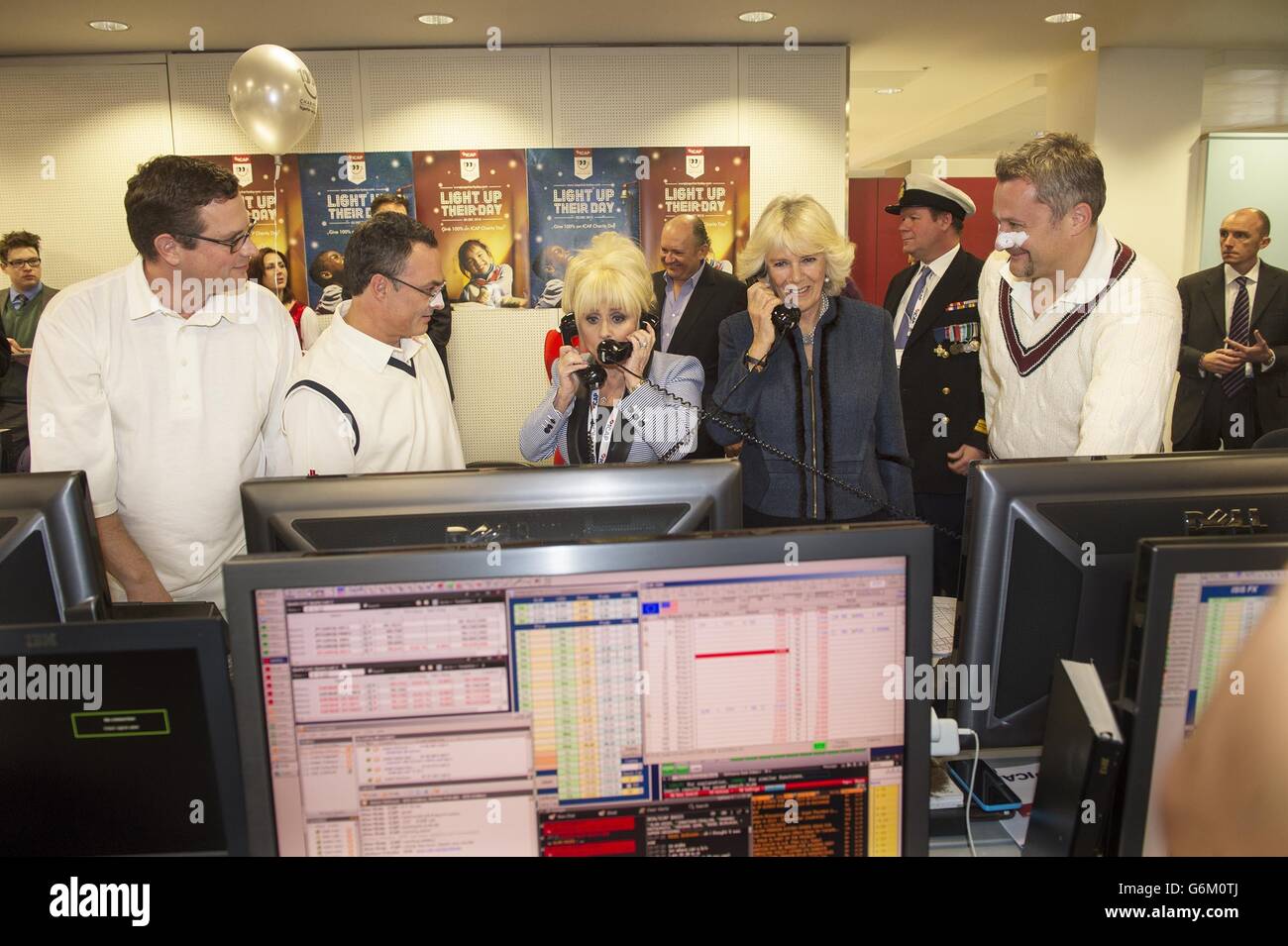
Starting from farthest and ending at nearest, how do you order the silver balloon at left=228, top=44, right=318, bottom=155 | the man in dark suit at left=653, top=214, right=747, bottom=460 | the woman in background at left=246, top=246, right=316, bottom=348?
the woman in background at left=246, top=246, right=316, bottom=348 < the man in dark suit at left=653, top=214, right=747, bottom=460 < the silver balloon at left=228, top=44, right=318, bottom=155

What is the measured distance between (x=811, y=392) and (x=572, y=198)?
442cm

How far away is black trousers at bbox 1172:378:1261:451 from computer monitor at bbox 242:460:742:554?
223 inches

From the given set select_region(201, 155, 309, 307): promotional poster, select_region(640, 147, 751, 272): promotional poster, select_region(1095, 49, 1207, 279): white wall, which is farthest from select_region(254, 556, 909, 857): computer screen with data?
select_region(1095, 49, 1207, 279): white wall

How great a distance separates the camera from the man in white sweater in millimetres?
1972

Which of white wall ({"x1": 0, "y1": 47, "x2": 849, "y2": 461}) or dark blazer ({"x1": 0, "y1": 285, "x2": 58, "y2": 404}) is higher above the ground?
white wall ({"x1": 0, "y1": 47, "x2": 849, "y2": 461})

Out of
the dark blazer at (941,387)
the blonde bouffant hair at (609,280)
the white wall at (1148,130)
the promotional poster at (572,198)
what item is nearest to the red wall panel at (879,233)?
the white wall at (1148,130)

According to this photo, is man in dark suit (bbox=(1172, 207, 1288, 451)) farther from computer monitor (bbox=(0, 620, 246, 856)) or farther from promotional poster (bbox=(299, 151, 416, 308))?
computer monitor (bbox=(0, 620, 246, 856))

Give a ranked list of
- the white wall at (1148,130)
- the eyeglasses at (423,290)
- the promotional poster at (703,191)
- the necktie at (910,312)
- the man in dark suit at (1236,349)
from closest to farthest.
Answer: the eyeglasses at (423,290), the necktie at (910,312), the man in dark suit at (1236,349), the promotional poster at (703,191), the white wall at (1148,130)

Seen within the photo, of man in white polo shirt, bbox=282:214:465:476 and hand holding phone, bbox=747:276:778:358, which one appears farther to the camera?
hand holding phone, bbox=747:276:778:358

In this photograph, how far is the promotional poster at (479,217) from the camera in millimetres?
6469

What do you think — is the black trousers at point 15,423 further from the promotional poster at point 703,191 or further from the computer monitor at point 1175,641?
the computer monitor at point 1175,641

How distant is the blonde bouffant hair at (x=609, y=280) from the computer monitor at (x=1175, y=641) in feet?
5.85

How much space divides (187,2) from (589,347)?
429 centimetres
